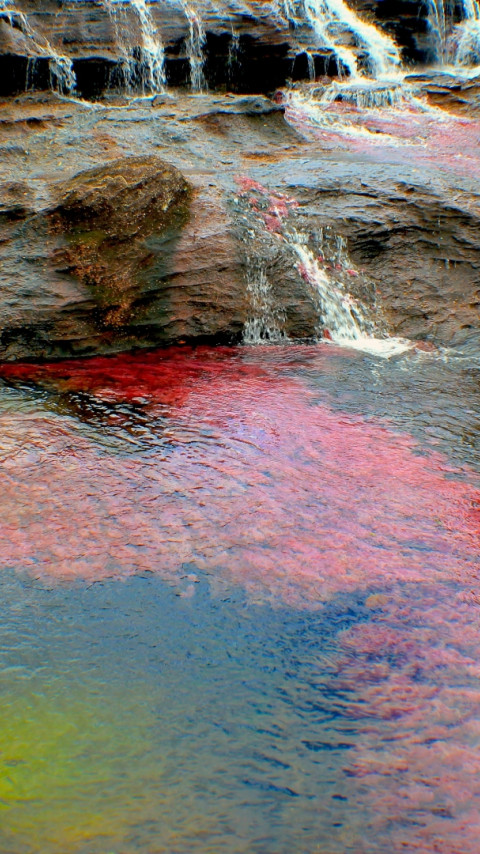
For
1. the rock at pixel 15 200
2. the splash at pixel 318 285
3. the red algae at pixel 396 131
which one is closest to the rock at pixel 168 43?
the red algae at pixel 396 131

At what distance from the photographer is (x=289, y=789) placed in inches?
93.1

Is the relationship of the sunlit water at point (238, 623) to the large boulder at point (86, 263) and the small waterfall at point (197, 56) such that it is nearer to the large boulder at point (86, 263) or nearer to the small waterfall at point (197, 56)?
the large boulder at point (86, 263)

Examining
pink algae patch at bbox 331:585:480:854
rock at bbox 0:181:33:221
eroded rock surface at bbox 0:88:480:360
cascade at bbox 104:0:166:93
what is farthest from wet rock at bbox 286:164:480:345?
cascade at bbox 104:0:166:93

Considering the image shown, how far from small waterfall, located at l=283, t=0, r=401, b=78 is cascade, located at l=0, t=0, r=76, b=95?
14.9ft

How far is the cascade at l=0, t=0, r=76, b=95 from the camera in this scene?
10.2m

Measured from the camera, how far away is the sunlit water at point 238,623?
7.58 ft

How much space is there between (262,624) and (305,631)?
19 centimetres

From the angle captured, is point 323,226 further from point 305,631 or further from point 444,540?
point 305,631

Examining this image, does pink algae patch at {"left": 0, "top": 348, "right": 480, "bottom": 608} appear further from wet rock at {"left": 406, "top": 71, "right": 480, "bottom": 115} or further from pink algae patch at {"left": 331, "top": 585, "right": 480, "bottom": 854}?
wet rock at {"left": 406, "top": 71, "right": 480, "bottom": 115}

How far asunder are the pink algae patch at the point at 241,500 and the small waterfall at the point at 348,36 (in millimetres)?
9829

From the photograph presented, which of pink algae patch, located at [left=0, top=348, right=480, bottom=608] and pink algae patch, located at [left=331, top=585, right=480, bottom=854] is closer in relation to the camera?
pink algae patch, located at [left=331, top=585, right=480, bottom=854]

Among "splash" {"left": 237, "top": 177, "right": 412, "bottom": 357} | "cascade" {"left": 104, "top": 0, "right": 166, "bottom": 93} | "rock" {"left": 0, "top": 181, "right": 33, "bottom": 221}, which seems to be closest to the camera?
"rock" {"left": 0, "top": 181, "right": 33, "bottom": 221}

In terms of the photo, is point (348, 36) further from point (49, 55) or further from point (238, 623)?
point (238, 623)

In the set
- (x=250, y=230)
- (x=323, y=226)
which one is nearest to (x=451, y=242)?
(x=323, y=226)
